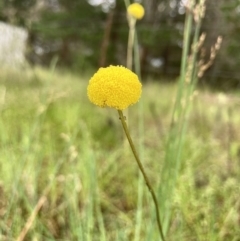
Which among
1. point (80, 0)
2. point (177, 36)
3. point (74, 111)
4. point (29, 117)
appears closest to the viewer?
point (29, 117)

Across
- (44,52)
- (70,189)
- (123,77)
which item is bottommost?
(44,52)

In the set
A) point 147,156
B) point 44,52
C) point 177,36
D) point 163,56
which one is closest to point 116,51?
point 163,56

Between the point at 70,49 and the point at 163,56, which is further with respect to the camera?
the point at 70,49

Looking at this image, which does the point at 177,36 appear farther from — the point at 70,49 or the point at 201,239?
the point at 201,239

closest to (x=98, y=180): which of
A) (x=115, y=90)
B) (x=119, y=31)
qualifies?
(x=115, y=90)

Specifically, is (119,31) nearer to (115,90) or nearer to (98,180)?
(98,180)

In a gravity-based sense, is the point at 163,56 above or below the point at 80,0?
below
